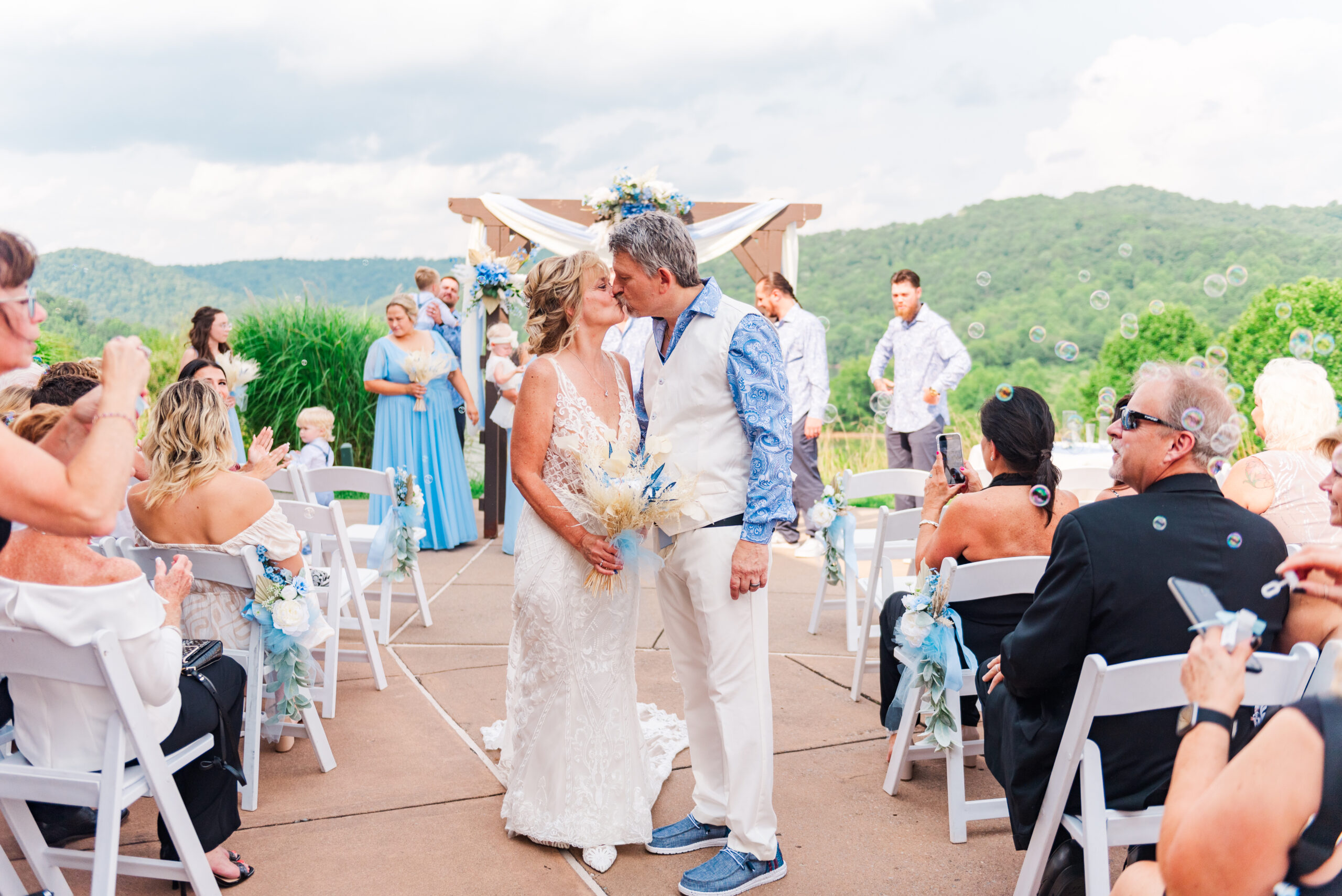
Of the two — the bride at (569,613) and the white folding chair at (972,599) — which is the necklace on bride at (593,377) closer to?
the bride at (569,613)

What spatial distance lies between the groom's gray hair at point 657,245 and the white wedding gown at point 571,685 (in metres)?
0.46

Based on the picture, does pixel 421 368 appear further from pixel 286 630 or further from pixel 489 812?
pixel 489 812

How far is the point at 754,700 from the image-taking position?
9.00ft

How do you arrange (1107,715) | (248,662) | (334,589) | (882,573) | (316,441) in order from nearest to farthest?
(1107,715) → (248,662) → (334,589) → (882,573) → (316,441)

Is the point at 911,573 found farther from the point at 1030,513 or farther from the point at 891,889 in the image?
the point at 891,889

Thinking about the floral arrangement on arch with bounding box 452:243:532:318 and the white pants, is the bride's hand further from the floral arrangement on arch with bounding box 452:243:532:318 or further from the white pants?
the floral arrangement on arch with bounding box 452:243:532:318

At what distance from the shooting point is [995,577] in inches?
118

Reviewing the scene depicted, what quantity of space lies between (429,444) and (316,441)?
4.11ft

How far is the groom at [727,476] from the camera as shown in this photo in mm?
2645

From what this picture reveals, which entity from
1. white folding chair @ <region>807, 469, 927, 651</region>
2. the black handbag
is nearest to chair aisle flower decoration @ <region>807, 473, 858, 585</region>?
white folding chair @ <region>807, 469, 927, 651</region>

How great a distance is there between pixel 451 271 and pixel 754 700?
6536 millimetres

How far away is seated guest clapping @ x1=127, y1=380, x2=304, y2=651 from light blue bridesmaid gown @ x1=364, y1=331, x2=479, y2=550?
3.83m

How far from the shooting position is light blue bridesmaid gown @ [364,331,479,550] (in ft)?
23.8

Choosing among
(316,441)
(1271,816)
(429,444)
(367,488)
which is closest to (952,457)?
(1271,816)
